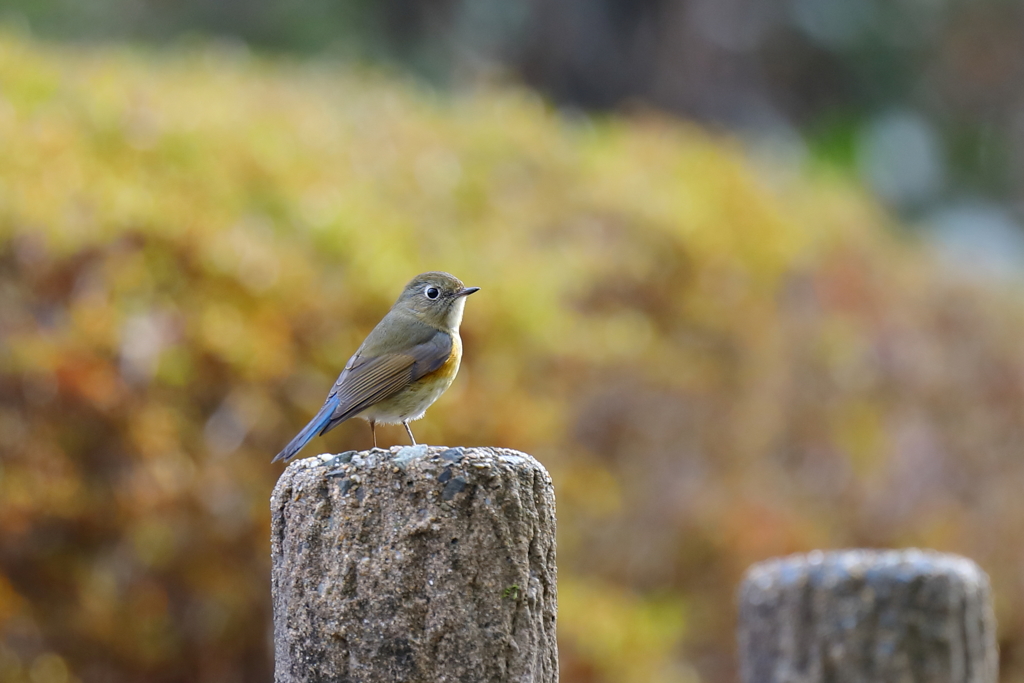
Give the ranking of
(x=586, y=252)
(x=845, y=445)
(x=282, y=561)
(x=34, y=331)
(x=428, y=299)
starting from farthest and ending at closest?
(x=845, y=445) → (x=586, y=252) → (x=34, y=331) → (x=428, y=299) → (x=282, y=561)

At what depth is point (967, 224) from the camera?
17.1 meters

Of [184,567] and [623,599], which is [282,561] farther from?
[623,599]

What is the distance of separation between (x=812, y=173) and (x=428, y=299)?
10.6m

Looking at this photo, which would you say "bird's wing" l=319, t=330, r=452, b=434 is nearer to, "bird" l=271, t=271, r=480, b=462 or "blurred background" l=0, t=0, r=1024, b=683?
"bird" l=271, t=271, r=480, b=462

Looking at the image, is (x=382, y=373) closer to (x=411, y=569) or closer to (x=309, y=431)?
(x=309, y=431)

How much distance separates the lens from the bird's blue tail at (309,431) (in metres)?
2.96

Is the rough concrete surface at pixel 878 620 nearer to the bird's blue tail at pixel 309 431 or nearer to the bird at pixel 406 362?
the bird at pixel 406 362

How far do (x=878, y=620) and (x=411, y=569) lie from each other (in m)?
1.98

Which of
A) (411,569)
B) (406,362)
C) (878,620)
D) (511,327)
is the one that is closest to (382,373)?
(406,362)

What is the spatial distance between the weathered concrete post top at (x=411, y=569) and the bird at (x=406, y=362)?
925 mm

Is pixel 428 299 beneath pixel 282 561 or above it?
above

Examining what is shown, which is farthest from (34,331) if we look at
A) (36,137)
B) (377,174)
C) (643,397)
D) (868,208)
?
(868,208)

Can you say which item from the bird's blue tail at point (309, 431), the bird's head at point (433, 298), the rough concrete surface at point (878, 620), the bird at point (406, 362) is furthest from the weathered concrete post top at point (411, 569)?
the rough concrete surface at point (878, 620)

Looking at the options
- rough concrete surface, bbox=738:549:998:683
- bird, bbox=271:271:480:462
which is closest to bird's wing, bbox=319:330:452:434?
bird, bbox=271:271:480:462
